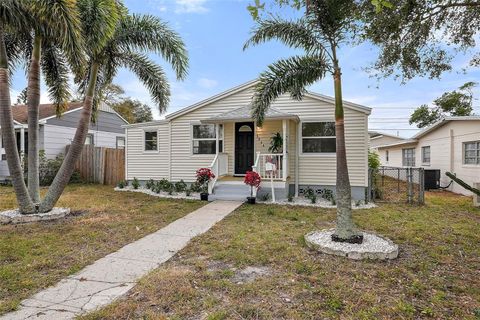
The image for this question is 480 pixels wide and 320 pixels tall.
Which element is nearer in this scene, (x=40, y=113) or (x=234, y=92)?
(x=234, y=92)

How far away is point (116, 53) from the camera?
8133 millimetres

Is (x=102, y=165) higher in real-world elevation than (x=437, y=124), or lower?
lower

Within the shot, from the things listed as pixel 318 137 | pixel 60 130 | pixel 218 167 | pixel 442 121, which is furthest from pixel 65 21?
pixel 442 121

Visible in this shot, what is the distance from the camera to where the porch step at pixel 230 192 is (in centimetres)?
977

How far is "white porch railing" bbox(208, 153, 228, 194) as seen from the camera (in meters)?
10.0

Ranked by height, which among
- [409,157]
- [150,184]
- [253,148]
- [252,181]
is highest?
[253,148]

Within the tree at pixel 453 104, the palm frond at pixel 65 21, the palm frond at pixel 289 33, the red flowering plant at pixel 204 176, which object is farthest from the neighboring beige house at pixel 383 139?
the palm frond at pixel 65 21

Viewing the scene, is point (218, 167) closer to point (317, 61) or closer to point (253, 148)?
point (253, 148)

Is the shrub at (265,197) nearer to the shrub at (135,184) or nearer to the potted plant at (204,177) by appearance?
the potted plant at (204,177)

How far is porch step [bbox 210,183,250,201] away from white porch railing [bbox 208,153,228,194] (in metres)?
0.21

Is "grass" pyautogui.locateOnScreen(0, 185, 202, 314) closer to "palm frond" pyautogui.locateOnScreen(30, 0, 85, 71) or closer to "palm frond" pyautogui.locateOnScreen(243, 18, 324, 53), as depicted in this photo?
"palm frond" pyautogui.locateOnScreen(30, 0, 85, 71)

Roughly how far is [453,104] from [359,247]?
26791mm

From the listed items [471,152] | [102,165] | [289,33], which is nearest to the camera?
[289,33]

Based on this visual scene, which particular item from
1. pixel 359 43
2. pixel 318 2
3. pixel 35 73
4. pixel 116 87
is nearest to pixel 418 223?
pixel 359 43
